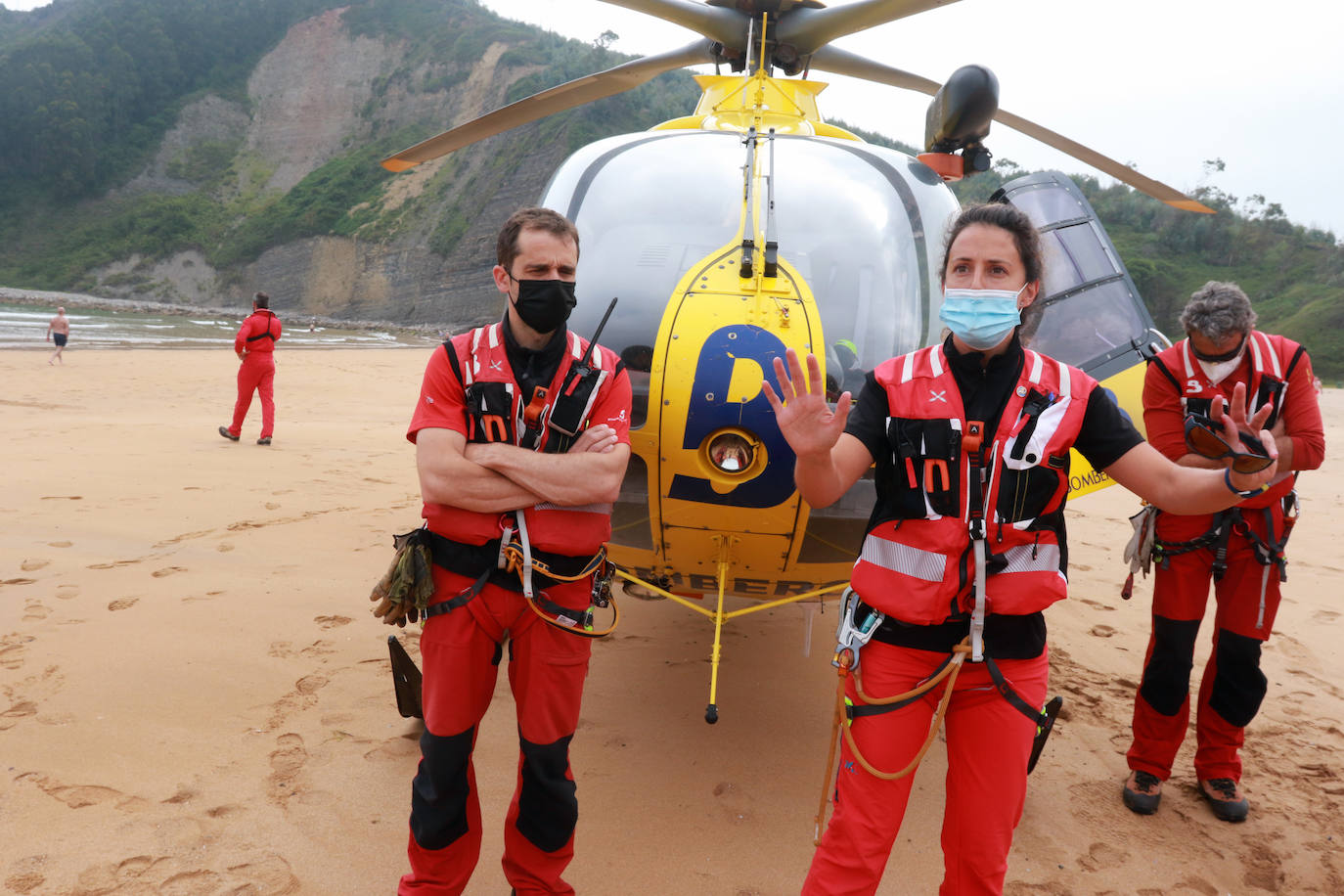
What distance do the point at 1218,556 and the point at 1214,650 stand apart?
44 cm

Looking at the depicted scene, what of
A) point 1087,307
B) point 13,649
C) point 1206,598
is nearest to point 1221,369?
point 1087,307

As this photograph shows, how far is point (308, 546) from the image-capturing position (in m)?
5.77

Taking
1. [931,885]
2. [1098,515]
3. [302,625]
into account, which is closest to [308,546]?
[302,625]

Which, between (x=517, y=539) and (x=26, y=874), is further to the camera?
(x=26, y=874)

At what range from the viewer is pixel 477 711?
7.53 ft

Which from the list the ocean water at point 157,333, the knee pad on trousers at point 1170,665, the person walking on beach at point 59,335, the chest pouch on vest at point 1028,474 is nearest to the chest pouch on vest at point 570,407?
the chest pouch on vest at point 1028,474

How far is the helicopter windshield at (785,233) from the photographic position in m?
2.81

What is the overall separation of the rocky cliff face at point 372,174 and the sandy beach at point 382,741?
3143 cm

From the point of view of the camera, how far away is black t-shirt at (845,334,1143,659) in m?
1.92

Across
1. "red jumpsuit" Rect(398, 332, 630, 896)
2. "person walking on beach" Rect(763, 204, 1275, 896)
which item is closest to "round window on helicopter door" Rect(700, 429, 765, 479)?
"red jumpsuit" Rect(398, 332, 630, 896)

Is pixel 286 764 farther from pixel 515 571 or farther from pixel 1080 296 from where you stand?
pixel 1080 296

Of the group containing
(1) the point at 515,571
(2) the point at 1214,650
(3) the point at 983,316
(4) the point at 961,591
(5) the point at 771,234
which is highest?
(5) the point at 771,234

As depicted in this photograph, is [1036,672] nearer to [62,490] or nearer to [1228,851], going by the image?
[1228,851]

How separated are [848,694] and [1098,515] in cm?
771
